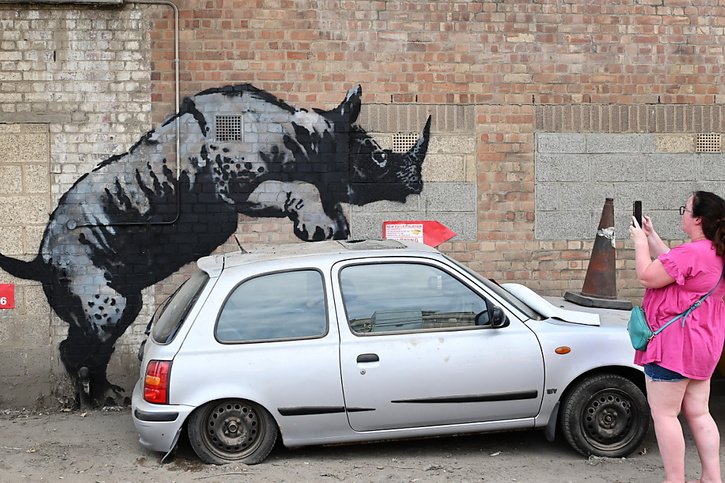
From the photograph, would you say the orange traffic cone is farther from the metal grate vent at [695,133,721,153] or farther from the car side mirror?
the car side mirror

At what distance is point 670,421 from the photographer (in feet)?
16.8

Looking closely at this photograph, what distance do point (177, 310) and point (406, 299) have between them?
1608 mm

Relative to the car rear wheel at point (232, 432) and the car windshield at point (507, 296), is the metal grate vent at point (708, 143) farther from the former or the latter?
the car rear wheel at point (232, 432)

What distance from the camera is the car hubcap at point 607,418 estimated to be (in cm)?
597

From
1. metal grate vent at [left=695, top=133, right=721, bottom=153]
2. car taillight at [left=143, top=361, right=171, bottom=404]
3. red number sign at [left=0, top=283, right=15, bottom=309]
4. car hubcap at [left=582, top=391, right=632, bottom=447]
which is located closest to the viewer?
car taillight at [left=143, top=361, right=171, bottom=404]

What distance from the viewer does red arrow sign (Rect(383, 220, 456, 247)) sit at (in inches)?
324

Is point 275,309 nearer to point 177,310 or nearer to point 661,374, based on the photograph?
point 177,310

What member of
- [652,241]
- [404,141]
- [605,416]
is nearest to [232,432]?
[605,416]

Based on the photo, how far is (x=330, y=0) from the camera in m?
8.12

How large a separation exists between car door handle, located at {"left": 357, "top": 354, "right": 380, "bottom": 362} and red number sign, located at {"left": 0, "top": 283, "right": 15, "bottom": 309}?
379 cm

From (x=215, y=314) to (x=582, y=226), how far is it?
4062 millimetres

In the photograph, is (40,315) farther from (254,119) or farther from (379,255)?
(379,255)

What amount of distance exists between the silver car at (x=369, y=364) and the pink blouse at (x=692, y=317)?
0.88 metres

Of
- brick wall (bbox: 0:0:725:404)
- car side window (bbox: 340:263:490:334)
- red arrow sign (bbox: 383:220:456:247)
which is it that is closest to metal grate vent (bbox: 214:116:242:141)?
brick wall (bbox: 0:0:725:404)
